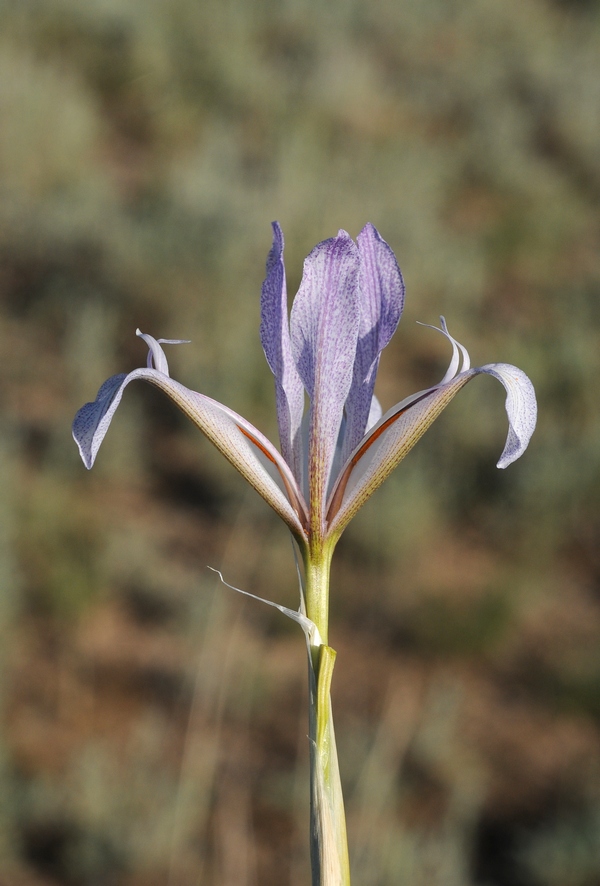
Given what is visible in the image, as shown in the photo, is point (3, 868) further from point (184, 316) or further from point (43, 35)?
point (43, 35)

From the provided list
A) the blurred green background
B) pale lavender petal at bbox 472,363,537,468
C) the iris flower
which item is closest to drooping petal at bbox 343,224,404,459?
the iris flower

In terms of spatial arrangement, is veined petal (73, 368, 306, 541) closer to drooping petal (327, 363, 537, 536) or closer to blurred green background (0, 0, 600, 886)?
drooping petal (327, 363, 537, 536)

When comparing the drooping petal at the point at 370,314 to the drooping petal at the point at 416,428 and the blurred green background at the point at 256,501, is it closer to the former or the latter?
the drooping petal at the point at 416,428

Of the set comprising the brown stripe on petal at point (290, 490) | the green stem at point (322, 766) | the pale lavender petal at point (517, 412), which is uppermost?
the pale lavender petal at point (517, 412)

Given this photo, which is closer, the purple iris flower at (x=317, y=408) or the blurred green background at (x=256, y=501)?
the purple iris flower at (x=317, y=408)

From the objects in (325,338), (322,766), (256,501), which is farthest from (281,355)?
(256,501)

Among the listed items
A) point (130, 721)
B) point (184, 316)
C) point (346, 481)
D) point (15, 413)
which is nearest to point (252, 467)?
point (346, 481)

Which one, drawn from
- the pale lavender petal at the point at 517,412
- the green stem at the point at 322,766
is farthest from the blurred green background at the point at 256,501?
the pale lavender petal at the point at 517,412
